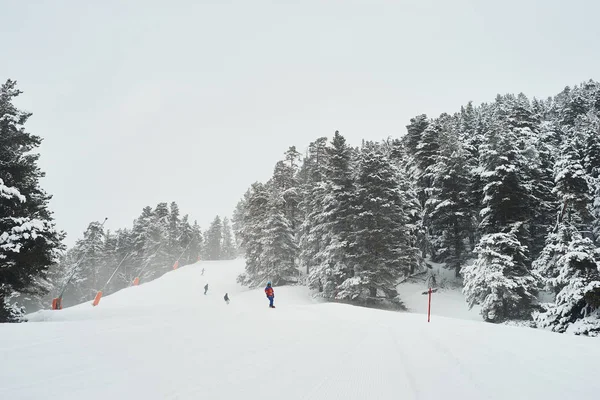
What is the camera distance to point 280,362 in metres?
5.94

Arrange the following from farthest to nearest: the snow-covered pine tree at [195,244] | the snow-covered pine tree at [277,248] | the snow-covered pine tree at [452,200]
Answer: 1. the snow-covered pine tree at [195,244]
2. the snow-covered pine tree at [277,248]
3. the snow-covered pine tree at [452,200]

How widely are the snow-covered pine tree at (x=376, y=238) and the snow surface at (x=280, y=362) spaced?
1613 cm

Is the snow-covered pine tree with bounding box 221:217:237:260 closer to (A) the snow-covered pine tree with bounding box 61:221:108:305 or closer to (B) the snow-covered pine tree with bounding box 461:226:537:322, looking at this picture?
(A) the snow-covered pine tree with bounding box 61:221:108:305

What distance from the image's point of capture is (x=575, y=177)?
1942 cm

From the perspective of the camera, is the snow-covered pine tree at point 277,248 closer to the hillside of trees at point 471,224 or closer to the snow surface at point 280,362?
the hillside of trees at point 471,224

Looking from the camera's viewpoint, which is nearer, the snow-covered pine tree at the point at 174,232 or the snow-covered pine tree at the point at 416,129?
the snow-covered pine tree at the point at 416,129

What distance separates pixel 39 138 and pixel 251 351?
15796 millimetres

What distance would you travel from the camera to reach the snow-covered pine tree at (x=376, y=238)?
26141mm

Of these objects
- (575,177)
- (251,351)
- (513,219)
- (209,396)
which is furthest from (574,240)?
(209,396)

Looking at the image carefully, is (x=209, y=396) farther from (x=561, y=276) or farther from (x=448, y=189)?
(x=448, y=189)

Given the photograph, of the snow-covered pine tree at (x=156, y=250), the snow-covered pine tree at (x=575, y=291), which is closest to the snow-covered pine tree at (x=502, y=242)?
the snow-covered pine tree at (x=575, y=291)

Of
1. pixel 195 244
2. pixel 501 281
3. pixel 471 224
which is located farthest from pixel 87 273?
pixel 501 281

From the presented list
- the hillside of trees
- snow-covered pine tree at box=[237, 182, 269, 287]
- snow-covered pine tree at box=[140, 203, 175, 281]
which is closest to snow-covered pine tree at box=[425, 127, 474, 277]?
the hillside of trees

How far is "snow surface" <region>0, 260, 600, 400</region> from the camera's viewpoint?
14.4ft
